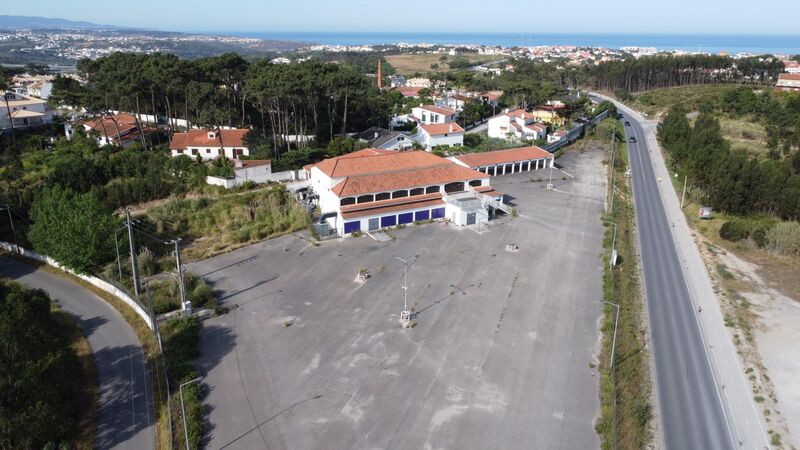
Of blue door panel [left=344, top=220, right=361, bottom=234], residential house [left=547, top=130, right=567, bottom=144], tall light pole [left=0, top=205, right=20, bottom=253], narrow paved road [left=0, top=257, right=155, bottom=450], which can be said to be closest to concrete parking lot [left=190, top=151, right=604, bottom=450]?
blue door panel [left=344, top=220, right=361, bottom=234]

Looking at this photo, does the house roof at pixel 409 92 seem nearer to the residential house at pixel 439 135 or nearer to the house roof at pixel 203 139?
the residential house at pixel 439 135

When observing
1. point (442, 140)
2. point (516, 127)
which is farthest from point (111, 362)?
point (516, 127)

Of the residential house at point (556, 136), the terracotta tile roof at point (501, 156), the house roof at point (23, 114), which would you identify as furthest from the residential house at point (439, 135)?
the house roof at point (23, 114)

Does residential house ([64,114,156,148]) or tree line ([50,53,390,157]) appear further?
residential house ([64,114,156,148])

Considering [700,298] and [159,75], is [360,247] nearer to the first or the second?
[700,298]

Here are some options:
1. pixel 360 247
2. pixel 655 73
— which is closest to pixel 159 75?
pixel 360 247

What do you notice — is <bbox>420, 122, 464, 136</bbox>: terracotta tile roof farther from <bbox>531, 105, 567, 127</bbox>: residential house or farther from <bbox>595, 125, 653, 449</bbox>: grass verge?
<bbox>595, 125, 653, 449</bbox>: grass verge
